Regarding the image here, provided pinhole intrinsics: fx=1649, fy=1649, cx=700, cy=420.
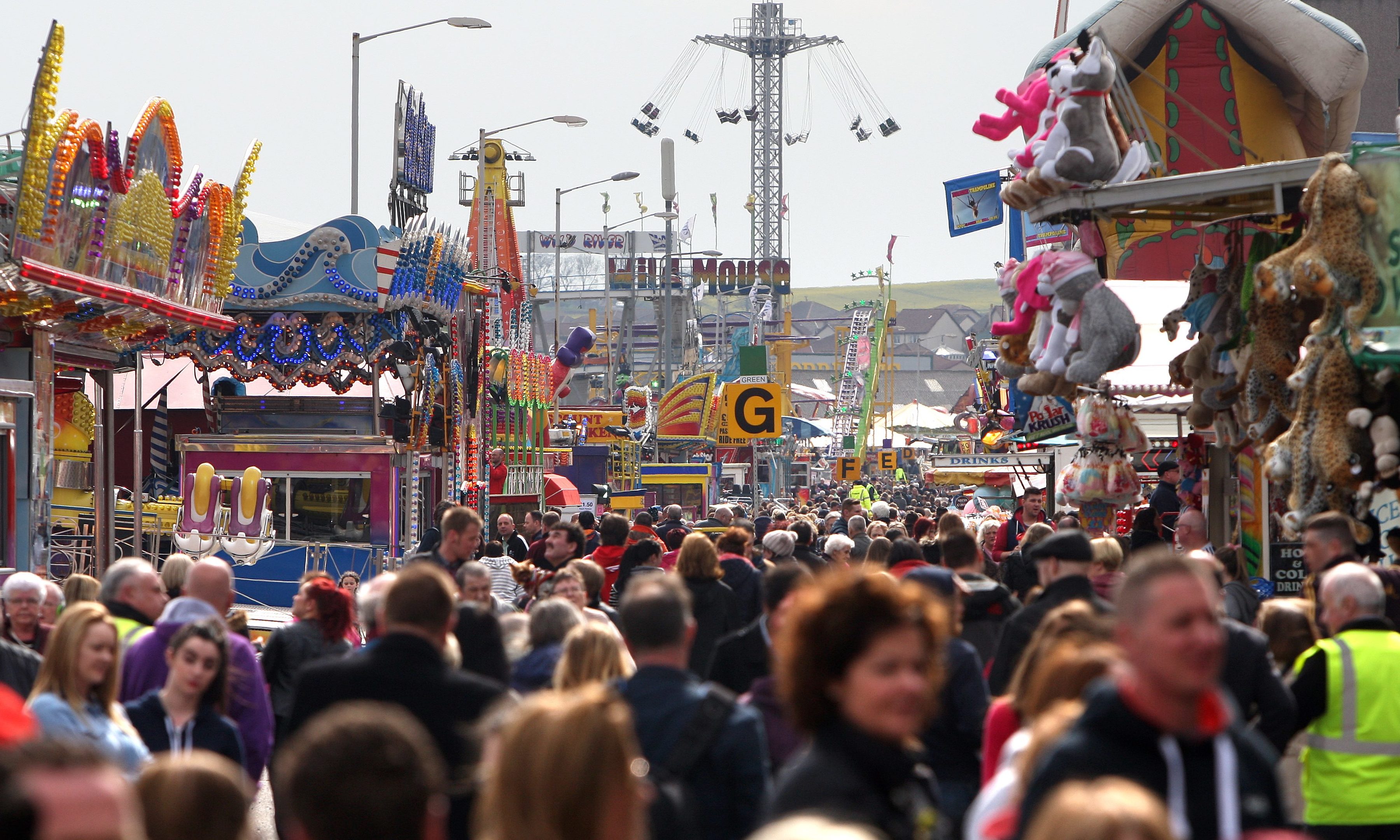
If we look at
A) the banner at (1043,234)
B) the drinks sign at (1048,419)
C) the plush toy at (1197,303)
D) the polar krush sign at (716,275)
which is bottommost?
the drinks sign at (1048,419)

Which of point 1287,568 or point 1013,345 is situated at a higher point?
point 1013,345

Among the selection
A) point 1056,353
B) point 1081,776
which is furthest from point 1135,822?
point 1056,353

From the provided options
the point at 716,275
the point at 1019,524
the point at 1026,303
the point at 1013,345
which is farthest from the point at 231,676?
the point at 716,275

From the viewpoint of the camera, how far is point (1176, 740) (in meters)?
3.19

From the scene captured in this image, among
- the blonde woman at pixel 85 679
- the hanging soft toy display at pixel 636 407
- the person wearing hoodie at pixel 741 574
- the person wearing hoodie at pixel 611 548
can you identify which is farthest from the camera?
the hanging soft toy display at pixel 636 407

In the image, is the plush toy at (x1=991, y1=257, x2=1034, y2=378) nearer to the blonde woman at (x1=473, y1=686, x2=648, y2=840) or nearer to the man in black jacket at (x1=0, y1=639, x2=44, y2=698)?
the man in black jacket at (x1=0, y1=639, x2=44, y2=698)

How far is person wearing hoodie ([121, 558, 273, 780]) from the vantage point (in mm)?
6086

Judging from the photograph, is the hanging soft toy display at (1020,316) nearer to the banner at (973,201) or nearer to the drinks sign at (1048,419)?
the drinks sign at (1048,419)

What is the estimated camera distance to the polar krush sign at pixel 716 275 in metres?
115

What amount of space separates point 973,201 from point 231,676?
19.6 meters

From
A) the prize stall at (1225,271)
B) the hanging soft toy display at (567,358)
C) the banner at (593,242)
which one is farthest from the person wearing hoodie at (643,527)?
the banner at (593,242)

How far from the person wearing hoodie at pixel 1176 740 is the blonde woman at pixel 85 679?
3.17 m

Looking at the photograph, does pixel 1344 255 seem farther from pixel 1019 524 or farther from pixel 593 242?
pixel 593 242

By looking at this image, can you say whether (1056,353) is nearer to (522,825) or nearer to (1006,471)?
(522,825)
